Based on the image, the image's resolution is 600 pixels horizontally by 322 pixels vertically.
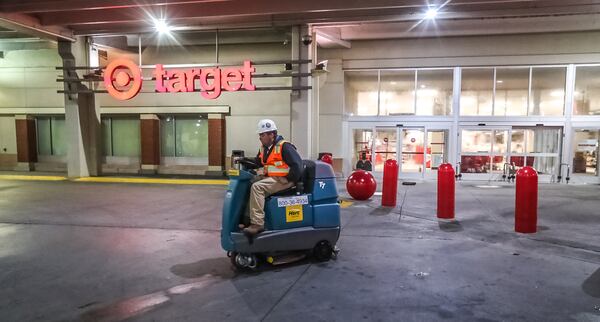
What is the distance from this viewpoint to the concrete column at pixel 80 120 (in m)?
15.2

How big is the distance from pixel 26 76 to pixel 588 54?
A: 23961 millimetres

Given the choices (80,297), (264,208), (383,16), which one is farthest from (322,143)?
(80,297)

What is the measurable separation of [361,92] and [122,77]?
30.9 ft

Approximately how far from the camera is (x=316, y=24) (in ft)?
43.4

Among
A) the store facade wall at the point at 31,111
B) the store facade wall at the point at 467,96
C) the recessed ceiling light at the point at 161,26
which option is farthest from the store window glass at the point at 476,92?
the store facade wall at the point at 31,111

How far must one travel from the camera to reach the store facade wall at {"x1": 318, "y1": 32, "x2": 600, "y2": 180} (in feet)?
47.9

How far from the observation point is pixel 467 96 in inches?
609

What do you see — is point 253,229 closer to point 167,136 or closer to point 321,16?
point 321,16

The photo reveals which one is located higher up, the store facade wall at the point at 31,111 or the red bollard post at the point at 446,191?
the store facade wall at the point at 31,111

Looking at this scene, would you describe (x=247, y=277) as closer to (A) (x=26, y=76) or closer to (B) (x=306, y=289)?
(B) (x=306, y=289)

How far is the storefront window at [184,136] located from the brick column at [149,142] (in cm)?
42

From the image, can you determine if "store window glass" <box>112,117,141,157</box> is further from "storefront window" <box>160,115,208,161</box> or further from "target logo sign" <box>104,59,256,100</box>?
"target logo sign" <box>104,59,256,100</box>

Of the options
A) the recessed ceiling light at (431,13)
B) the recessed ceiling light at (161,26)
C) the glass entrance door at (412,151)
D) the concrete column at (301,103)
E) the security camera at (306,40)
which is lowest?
the glass entrance door at (412,151)

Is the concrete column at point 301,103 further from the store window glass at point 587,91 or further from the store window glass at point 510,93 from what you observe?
the store window glass at point 587,91
